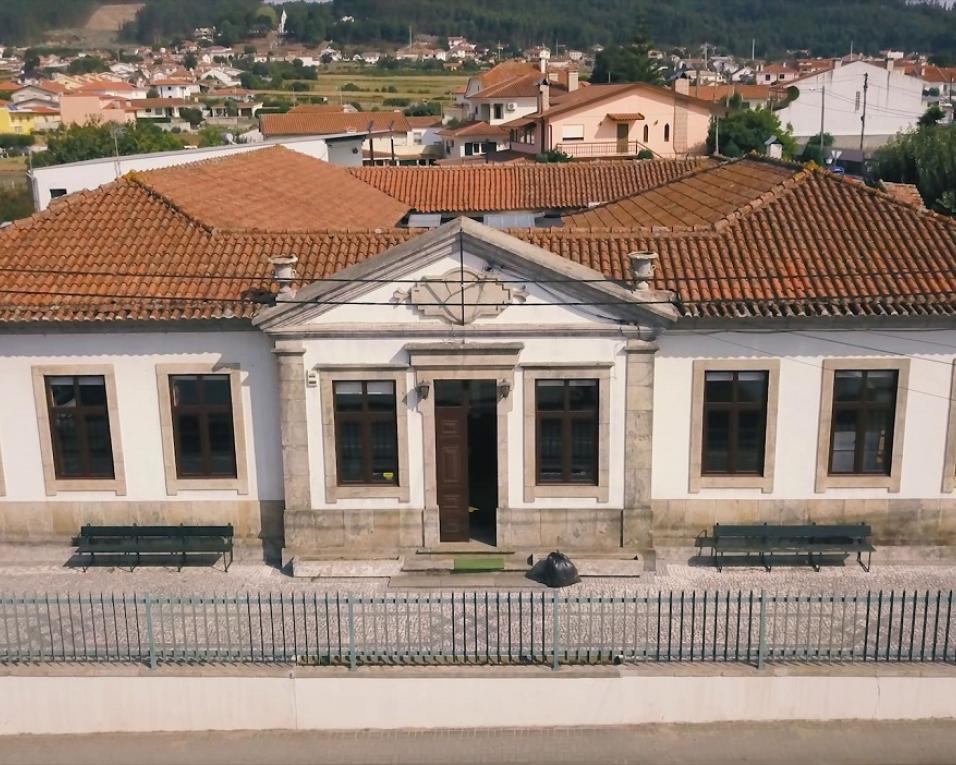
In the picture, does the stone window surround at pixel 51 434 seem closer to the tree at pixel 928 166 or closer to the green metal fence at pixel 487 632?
the green metal fence at pixel 487 632

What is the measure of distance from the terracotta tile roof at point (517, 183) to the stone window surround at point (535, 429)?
17489mm

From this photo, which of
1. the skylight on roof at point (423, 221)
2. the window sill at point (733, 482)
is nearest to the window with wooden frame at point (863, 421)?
the window sill at point (733, 482)

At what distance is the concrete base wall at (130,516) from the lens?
1678 centimetres

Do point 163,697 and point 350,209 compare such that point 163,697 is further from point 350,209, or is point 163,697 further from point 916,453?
point 350,209

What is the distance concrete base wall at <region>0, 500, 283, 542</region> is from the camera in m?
16.8

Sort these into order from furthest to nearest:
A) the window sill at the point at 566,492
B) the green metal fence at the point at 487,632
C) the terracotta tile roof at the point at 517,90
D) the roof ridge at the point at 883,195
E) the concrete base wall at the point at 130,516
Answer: the terracotta tile roof at the point at 517,90 < the roof ridge at the point at 883,195 < the concrete base wall at the point at 130,516 < the window sill at the point at 566,492 < the green metal fence at the point at 487,632

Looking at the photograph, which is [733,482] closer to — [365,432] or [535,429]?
[535,429]

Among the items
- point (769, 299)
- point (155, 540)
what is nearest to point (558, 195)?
point (769, 299)

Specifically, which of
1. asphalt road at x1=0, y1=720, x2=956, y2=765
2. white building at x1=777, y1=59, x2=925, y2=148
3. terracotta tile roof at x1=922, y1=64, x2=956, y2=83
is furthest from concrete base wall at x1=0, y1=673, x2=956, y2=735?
terracotta tile roof at x1=922, y1=64, x2=956, y2=83

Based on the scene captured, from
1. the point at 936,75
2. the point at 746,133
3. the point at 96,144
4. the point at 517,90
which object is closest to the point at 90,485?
the point at 746,133

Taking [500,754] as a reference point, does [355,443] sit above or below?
above

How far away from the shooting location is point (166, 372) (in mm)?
16203

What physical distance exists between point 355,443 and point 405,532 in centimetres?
167

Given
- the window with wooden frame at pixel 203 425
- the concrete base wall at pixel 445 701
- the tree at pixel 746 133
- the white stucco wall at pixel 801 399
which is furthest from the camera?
the tree at pixel 746 133
